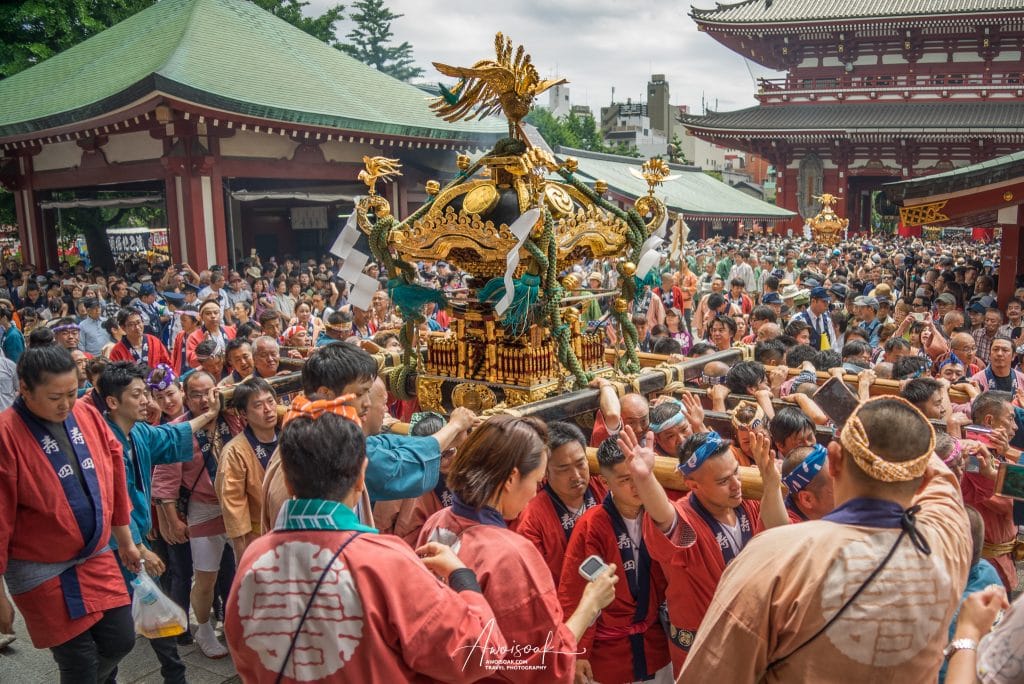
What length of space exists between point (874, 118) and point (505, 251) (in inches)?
1096

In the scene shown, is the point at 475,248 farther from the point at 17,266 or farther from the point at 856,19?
the point at 856,19

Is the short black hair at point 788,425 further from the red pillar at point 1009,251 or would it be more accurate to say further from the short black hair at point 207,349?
the red pillar at point 1009,251

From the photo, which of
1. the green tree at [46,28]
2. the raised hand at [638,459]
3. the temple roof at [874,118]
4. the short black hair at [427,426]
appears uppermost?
the green tree at [46,28]

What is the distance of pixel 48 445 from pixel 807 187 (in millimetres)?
30614

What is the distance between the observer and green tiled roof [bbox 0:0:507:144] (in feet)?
42.7

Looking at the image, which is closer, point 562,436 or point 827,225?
point 562,436

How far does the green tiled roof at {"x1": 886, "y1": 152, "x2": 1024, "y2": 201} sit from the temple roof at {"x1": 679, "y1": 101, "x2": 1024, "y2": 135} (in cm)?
1847

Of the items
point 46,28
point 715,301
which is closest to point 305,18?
point 46,28

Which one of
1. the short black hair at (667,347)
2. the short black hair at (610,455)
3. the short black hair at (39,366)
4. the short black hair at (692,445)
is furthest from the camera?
the short black hair at (667,347)

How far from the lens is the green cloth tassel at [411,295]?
16.3 feet

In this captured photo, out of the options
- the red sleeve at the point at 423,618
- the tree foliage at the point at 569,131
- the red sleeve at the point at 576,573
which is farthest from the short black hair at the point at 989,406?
the tree foliage at the point at 569,131

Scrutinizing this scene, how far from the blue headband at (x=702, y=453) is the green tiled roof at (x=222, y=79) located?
1108 centimetres

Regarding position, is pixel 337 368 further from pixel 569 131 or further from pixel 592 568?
pixel 569 131

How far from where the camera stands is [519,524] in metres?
3.37
